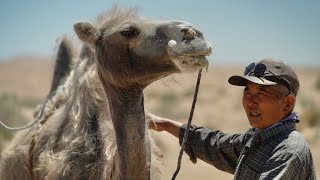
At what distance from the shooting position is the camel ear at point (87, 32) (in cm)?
382

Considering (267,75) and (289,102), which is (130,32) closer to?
(267,75)

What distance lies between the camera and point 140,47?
11.4 feet

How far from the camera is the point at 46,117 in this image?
5.28m

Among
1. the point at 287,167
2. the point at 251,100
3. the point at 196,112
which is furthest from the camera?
the point at 196,112

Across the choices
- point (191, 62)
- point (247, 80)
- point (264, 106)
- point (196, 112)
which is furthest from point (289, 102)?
point (196, 112)

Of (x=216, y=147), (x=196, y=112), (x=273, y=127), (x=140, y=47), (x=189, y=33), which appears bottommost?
(x=196, y=112)

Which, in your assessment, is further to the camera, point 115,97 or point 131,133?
point 115,97

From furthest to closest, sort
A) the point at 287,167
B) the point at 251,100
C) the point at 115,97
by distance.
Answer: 1. the point at 115,97
2. the point at 251,100
3. the point at 287,167

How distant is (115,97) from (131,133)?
0.30 metres

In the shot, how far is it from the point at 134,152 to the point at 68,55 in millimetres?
3471

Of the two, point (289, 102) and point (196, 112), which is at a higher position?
point (289, 102)

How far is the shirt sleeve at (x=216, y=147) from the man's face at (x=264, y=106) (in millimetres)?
525

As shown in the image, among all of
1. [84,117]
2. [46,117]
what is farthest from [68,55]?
[84,117]

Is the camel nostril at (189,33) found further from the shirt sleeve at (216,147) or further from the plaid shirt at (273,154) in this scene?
the shirt sleeve at (216,147)
